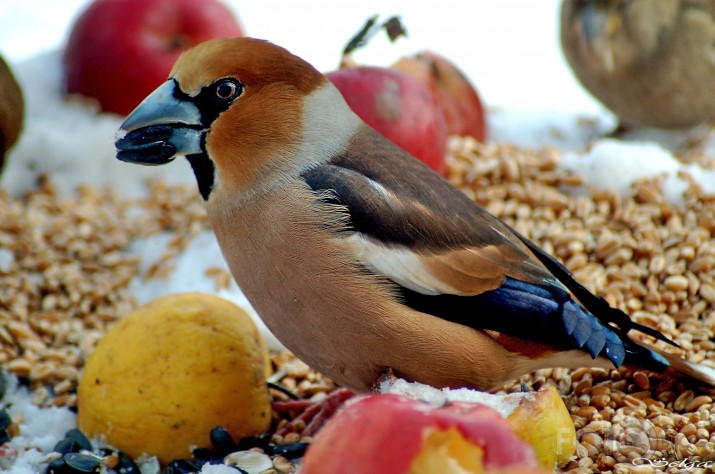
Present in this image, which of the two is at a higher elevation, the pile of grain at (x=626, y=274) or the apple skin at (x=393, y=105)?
the apple skin at (x=393, y=105)

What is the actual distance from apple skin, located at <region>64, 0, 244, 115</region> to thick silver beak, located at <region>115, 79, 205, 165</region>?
1.51m

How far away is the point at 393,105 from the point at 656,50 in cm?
132

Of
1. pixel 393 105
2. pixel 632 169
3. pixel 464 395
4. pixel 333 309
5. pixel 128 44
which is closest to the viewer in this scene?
pixel 464 395

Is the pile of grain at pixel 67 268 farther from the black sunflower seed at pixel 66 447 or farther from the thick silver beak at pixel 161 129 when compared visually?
the thick silver beak at pixel 161 129

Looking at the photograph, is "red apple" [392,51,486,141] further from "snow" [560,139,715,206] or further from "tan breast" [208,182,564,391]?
"tan breast" [208,182,564,391]

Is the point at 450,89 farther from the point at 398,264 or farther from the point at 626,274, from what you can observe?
the point at 398,264

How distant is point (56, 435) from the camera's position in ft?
5.96

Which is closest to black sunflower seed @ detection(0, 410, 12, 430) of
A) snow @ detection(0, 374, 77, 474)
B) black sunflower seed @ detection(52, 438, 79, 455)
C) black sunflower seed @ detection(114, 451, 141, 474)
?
snow @ detection(0, 374, 77, 474)

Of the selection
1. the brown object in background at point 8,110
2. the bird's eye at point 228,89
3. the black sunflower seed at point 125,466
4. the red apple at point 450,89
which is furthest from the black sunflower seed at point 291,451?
the red apple at point 450,89

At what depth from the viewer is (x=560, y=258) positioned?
218 cm

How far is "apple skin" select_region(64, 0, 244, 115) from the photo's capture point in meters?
3.06

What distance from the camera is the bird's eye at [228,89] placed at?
158cm

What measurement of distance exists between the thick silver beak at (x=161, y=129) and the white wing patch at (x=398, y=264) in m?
0.35

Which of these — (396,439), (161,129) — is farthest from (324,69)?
(396,439)
